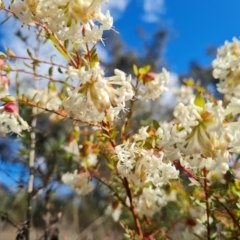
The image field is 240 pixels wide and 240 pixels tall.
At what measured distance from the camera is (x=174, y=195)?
1.79m

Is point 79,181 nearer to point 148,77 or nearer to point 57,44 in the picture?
point 148,77

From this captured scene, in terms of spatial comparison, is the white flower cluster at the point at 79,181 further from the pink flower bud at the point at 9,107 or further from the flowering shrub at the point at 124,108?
the pink flower bud at the point at 9,107

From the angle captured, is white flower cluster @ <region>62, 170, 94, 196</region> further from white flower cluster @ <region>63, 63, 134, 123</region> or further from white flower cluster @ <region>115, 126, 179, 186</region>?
white flower cluster @ <region>63, 63, 134, 123</region>

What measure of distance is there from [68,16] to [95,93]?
5.7 inches

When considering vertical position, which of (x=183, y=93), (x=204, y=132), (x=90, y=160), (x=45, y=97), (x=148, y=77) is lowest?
(x=204, y=132)

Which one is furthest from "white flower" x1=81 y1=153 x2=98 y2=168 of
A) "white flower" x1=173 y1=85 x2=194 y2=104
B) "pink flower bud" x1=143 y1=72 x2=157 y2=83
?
"white flower" x1=173 y1=85 x2=194 y2=104

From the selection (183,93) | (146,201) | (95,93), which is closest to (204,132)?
(95,93)

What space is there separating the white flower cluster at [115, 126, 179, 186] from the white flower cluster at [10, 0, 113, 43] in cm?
22

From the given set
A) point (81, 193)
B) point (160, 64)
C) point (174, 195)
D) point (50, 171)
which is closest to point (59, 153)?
point (50, 171)

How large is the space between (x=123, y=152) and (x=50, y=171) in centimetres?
87

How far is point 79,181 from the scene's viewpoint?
1466 millimetres

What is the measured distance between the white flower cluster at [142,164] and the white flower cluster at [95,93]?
0.29 ft

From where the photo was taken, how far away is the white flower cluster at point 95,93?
2.35 feet

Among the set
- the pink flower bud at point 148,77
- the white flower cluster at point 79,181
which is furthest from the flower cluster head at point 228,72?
the white flower cluster at point 79,181
